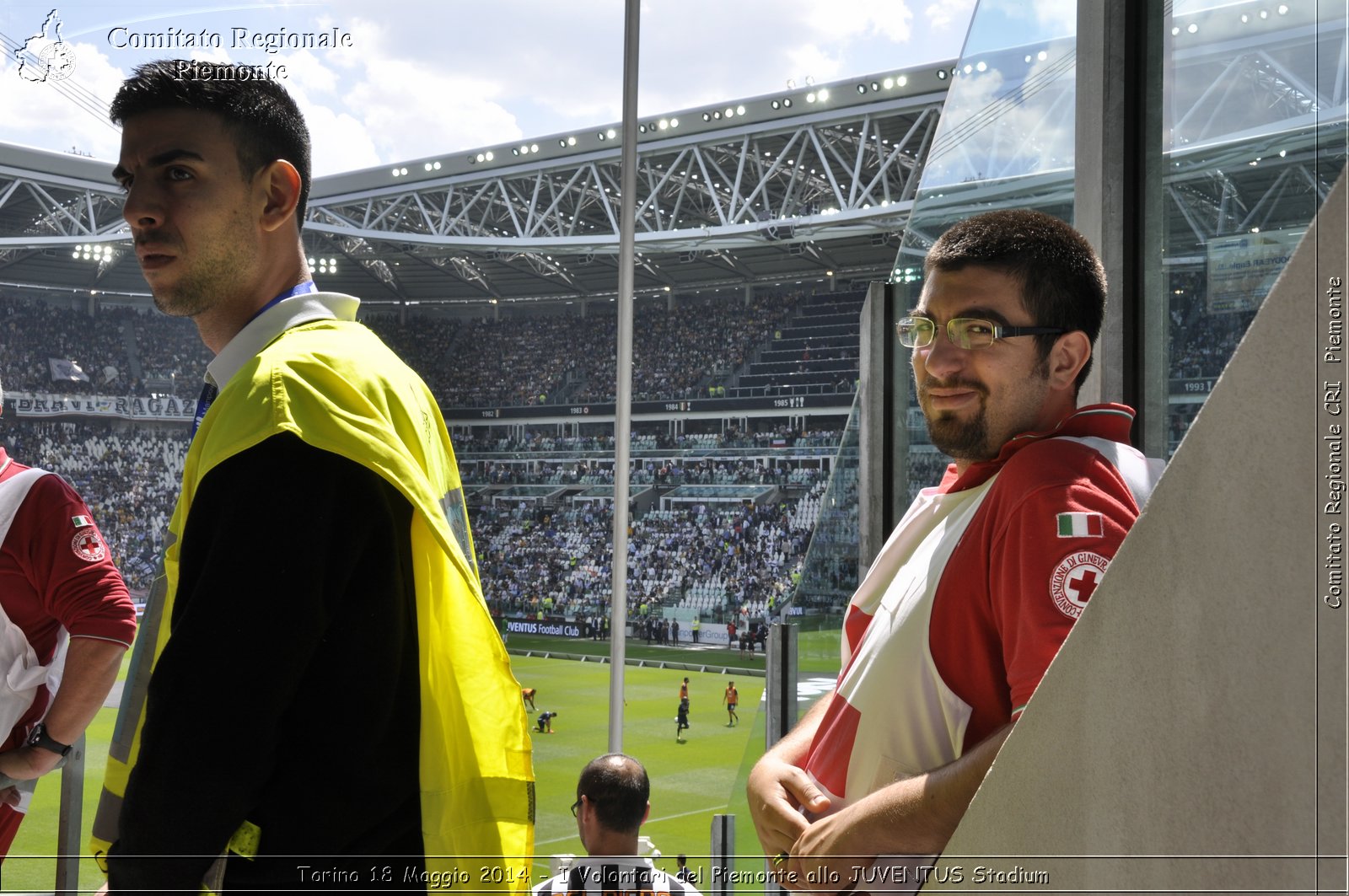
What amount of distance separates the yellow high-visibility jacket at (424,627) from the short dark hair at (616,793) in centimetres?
139

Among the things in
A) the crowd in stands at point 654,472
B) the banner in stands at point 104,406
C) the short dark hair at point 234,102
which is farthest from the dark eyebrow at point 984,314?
the crowd in stands at point 654,472

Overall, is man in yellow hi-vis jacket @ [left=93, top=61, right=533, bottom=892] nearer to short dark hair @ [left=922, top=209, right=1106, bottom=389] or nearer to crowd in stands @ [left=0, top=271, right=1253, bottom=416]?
short dark hair @ [left=922, top=209, right=1106, bottom=389]

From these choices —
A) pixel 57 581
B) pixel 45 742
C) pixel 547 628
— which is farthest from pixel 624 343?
pixel 547 628

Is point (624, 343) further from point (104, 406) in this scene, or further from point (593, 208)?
point (593, 208)

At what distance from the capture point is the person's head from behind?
82.0 inches

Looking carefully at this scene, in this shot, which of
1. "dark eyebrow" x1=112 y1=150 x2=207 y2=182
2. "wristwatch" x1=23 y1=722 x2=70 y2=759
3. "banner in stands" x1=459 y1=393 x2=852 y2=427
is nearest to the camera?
"dark eyebrow" x1=112 y1=150 x2=207 y2=182

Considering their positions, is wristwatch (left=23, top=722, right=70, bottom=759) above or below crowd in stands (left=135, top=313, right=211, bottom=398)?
below

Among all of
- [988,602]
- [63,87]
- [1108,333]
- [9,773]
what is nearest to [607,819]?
[9,773]

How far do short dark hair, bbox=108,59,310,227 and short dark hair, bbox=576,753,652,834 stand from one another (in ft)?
4.94

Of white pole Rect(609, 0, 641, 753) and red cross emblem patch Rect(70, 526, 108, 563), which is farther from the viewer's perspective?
white pole Rect(609, 0, 641, 753)

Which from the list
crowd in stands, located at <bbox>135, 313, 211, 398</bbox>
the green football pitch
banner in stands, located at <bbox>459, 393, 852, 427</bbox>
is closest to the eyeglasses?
the green football pitch

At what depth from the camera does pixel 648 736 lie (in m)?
12.7

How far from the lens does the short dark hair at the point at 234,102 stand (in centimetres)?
87

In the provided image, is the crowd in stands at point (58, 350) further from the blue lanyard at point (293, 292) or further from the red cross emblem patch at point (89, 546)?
the blue lanyard at point (293, 292)
